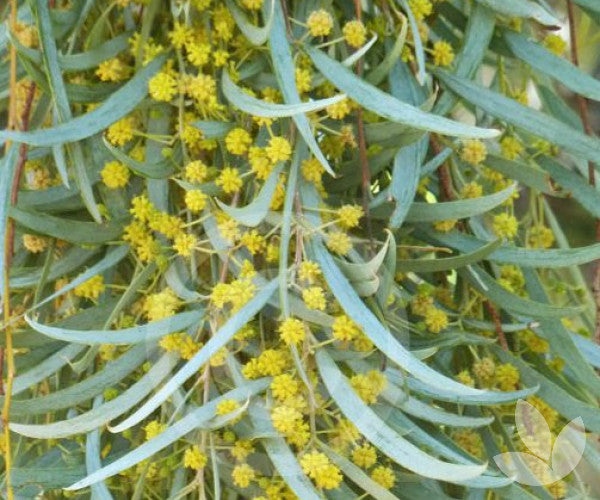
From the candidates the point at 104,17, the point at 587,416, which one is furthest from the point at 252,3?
the point at 587,416

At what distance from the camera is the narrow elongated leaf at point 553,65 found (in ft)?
2.17

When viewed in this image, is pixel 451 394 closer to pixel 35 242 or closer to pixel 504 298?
pixel 504 298

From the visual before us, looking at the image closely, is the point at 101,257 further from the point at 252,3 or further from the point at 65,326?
the point at 252,3

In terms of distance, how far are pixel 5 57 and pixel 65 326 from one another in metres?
0.19

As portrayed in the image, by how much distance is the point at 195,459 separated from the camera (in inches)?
22.4

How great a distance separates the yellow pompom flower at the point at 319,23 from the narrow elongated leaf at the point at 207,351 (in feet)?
0.49

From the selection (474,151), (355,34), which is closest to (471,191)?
(474,151)

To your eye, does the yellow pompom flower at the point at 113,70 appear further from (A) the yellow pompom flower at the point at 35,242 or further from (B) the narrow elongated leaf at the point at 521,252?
(B) the narrow elongated leaf at the point at 521,252

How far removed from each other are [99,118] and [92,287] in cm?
11

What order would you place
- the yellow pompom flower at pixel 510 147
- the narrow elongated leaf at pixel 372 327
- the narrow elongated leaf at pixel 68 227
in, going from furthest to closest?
the yellow pompom flower at pixel 510 147, the narrow elongated leaf at pixel 68 227, the narrow elongated leaf at pixel 372 327

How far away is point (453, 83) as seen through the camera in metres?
0.66

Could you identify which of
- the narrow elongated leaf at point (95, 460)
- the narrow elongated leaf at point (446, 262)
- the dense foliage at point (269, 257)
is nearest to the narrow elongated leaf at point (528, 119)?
the dense foliage at point (269, 257)

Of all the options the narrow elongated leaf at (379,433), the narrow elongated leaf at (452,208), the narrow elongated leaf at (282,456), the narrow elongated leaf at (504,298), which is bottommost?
the narrow elongated leaf at (282,456)

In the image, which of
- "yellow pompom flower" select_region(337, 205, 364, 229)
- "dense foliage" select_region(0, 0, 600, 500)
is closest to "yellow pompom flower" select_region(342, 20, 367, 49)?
"dense foliage" select_region(0, 0, 600, 500)
